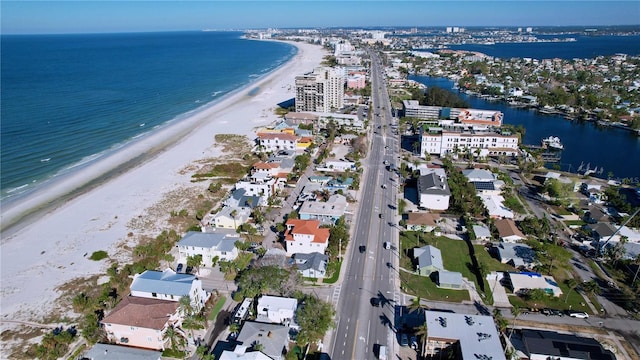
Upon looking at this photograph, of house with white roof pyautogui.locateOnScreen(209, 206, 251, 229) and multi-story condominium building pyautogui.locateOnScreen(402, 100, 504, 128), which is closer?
house with white roof pyautogui.locateOnScreen(209, 206, 251, 229)

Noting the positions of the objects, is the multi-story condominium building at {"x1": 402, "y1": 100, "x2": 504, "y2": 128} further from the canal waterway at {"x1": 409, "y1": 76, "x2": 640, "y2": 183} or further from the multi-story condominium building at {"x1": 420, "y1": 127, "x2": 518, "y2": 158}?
the multi-story condominium building at {"x1": 420, "y1": 127, "x2": 518, "y2": 158}

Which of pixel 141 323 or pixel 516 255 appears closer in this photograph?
pixel 141 323

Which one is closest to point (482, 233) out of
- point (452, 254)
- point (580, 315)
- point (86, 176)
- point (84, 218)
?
point (452, 254)

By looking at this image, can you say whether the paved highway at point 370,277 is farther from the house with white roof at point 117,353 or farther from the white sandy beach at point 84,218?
the white sandy beach at point 84,218

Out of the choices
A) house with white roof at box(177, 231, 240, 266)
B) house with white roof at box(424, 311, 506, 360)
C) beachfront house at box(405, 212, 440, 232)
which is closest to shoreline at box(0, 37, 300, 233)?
house with white roof at box(177, 231, 240, 266)

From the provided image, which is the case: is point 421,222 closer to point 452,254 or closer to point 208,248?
point 452,254

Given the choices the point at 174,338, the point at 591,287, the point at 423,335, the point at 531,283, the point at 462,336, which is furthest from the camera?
the point at 531,283

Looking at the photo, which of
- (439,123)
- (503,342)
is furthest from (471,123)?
(503,342)
